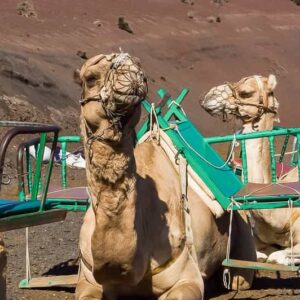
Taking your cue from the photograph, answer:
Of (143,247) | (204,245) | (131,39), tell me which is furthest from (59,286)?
(131,39)

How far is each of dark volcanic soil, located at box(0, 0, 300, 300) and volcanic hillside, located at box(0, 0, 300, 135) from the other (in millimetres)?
57

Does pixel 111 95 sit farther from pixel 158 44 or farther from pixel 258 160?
pixel 158 44

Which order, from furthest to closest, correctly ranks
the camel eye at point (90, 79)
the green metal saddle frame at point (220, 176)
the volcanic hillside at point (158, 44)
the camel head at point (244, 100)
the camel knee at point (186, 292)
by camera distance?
the volcanic hillside at point (158, 44), the camel head at point (244, 100), the green metal saddle frame at point (220, 176), the camel knee at point (186, 292), the camel eye at point (90, 79)

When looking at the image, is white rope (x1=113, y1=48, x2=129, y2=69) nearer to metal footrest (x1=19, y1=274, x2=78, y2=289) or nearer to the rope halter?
metal footrest (x1=19, y1=274, x2=78, y2=289)

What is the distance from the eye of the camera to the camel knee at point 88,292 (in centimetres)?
696

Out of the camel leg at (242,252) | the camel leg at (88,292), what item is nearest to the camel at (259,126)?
the camel leg at (242,252)

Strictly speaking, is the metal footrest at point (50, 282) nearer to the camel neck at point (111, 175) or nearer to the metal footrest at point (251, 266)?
the metal footrest at point (251, 266)

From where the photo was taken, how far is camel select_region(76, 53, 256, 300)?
5777 millimetres

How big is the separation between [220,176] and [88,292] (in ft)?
5.82

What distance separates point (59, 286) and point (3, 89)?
19.8 meters

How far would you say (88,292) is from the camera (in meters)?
7.00

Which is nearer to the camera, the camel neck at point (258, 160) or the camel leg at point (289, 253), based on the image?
the camel leg at point (289, 253)

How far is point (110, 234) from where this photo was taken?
20.1 ft

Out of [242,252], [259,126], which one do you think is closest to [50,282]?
[242,252]
